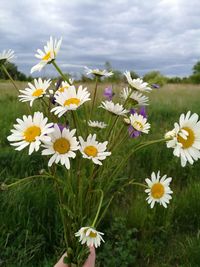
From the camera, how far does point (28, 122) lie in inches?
31.4

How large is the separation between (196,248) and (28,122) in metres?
1.28

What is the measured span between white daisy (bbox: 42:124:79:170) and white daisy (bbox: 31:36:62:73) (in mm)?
182

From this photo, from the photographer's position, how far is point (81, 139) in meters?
0.80

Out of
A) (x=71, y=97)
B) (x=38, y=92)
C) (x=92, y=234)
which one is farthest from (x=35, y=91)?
(x=92, y=234)

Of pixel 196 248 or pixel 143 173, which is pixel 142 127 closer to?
pixel 196 248

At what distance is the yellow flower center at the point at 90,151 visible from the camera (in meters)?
0.80

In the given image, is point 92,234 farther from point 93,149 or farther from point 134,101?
point 134,101

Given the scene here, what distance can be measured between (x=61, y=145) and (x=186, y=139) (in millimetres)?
267

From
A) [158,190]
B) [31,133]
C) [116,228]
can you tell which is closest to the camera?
[31,133]

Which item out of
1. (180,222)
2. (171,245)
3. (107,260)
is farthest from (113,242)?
(180,222)

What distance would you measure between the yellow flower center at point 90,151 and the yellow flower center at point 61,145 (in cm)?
4

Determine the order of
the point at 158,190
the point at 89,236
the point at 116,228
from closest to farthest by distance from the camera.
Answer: the point at 89,236 < the point at 158,190 < the point at 116,228

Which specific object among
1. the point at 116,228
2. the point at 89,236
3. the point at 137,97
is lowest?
the point at 116,228

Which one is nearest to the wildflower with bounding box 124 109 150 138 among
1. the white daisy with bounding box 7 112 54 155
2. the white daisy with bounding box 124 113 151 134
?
the white daisy with bounding box 124 113 151 134
